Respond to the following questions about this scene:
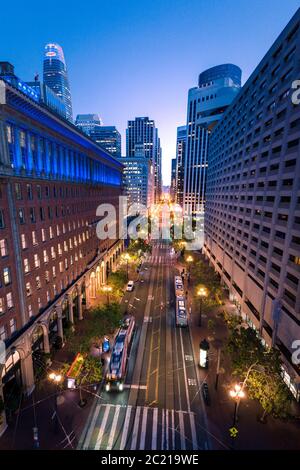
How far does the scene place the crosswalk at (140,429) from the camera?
807 inches

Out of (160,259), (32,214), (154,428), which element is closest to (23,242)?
(32,214)

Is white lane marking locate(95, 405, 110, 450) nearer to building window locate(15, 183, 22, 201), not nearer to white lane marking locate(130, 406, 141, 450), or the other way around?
white lane marking locate(130, 406, 141, 450)

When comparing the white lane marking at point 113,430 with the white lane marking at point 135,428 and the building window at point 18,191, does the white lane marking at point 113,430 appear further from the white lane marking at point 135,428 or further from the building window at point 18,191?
the building window at point 18,191

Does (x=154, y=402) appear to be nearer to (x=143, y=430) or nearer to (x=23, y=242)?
(x=143, y=430)

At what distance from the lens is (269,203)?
110ft

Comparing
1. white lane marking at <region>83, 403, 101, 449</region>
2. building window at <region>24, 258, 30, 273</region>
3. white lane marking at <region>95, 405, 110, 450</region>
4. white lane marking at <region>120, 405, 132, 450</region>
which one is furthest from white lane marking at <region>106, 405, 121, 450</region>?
building window at <region>24, 258, 30, 273</region>

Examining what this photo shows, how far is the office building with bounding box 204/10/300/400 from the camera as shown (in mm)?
26656

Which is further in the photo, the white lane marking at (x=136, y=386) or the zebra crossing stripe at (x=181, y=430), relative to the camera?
the white lane marking at (x=136, y=386)

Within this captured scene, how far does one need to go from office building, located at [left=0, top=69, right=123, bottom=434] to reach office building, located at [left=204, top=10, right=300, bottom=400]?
31461 millimetres

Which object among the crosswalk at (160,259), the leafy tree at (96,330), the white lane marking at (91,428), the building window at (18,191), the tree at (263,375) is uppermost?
the building window at (18,191)

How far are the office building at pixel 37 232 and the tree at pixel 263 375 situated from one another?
24581 mm

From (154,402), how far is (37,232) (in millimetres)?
25482

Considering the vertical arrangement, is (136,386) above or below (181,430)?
below

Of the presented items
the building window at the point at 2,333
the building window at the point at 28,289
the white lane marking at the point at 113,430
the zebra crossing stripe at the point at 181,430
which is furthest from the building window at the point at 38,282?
the zebra crossing stripe at the point at 181,430
